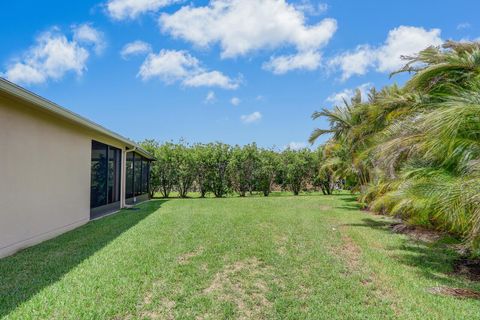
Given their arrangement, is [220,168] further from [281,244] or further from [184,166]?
[281,244]

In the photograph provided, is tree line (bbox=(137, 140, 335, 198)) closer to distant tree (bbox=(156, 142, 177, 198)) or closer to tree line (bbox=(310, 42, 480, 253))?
distant tree (bbox=(156, 142, 177, 198))

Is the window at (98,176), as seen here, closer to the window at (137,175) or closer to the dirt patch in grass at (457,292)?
the window at (137,175)

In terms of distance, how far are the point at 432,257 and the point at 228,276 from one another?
4118mm

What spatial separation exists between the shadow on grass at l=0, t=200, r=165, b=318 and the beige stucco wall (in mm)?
338

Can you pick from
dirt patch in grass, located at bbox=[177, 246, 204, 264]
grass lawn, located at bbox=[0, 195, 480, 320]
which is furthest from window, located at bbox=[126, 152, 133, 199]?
dirt patch in grass, located at bbox=[177, 246, 204, 264]

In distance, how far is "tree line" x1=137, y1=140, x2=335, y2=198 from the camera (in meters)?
19.3

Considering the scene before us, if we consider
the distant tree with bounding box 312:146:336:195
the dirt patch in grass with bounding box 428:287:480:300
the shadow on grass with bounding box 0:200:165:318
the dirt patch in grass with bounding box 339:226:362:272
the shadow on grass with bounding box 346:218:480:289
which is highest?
the distant tree with bounding box 312:146:336:195

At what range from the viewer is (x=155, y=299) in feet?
12.1

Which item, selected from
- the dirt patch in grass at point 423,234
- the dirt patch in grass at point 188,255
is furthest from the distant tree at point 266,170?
the dirt patch in grass at point 188,255

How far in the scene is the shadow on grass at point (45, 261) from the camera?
3818mm

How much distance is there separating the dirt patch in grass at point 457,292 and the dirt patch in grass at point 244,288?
7.45ft

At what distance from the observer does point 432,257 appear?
19.8 ft

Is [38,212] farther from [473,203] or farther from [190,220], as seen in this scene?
[473,203]

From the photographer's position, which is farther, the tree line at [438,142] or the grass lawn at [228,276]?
Result: the tree line at [438,142]
